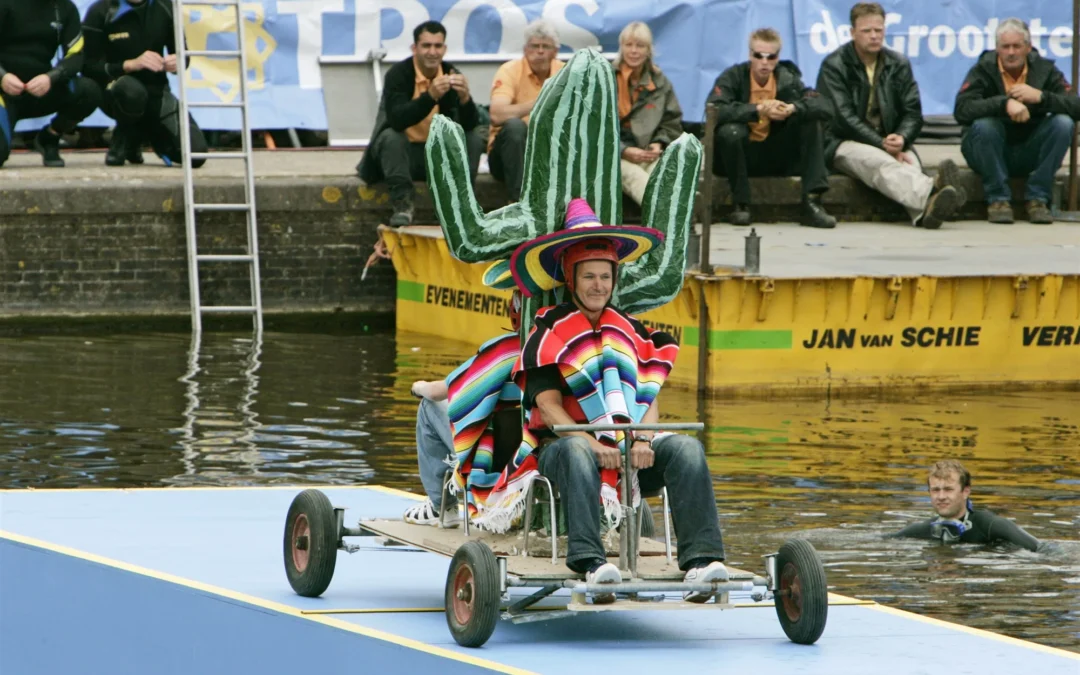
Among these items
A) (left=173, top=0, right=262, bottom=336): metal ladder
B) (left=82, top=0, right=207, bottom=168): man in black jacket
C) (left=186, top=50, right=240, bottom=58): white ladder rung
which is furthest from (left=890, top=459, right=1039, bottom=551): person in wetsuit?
(left=82, top=0, right=207, bottom=168): man in black jacket

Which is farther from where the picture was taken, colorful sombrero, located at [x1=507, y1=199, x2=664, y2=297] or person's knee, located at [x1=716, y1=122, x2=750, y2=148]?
person's knee, located at [x1=716, y1=122, x2=750, y2=148]

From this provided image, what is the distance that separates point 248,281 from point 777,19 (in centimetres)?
540

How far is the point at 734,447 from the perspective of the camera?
36.5 ft

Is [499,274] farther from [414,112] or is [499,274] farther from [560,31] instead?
[560,31]

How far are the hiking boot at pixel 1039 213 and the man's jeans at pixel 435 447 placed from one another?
10.6 m

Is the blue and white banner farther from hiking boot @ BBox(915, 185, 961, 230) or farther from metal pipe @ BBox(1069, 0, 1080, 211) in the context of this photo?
hiking boot @ BBox(915, 185, 961, 230)

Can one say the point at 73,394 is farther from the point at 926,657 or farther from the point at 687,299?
the point at 926,657

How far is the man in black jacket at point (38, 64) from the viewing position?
1600 cm

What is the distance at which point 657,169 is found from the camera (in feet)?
23.0

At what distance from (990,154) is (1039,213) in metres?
0.69

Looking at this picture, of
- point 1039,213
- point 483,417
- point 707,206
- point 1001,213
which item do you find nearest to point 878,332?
point 707,206

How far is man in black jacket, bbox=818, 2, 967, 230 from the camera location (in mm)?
16047

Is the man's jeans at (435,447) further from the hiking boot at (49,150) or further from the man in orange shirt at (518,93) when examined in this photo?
the hiking boot at (49,150)

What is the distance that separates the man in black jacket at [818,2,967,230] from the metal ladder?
4558 mm
